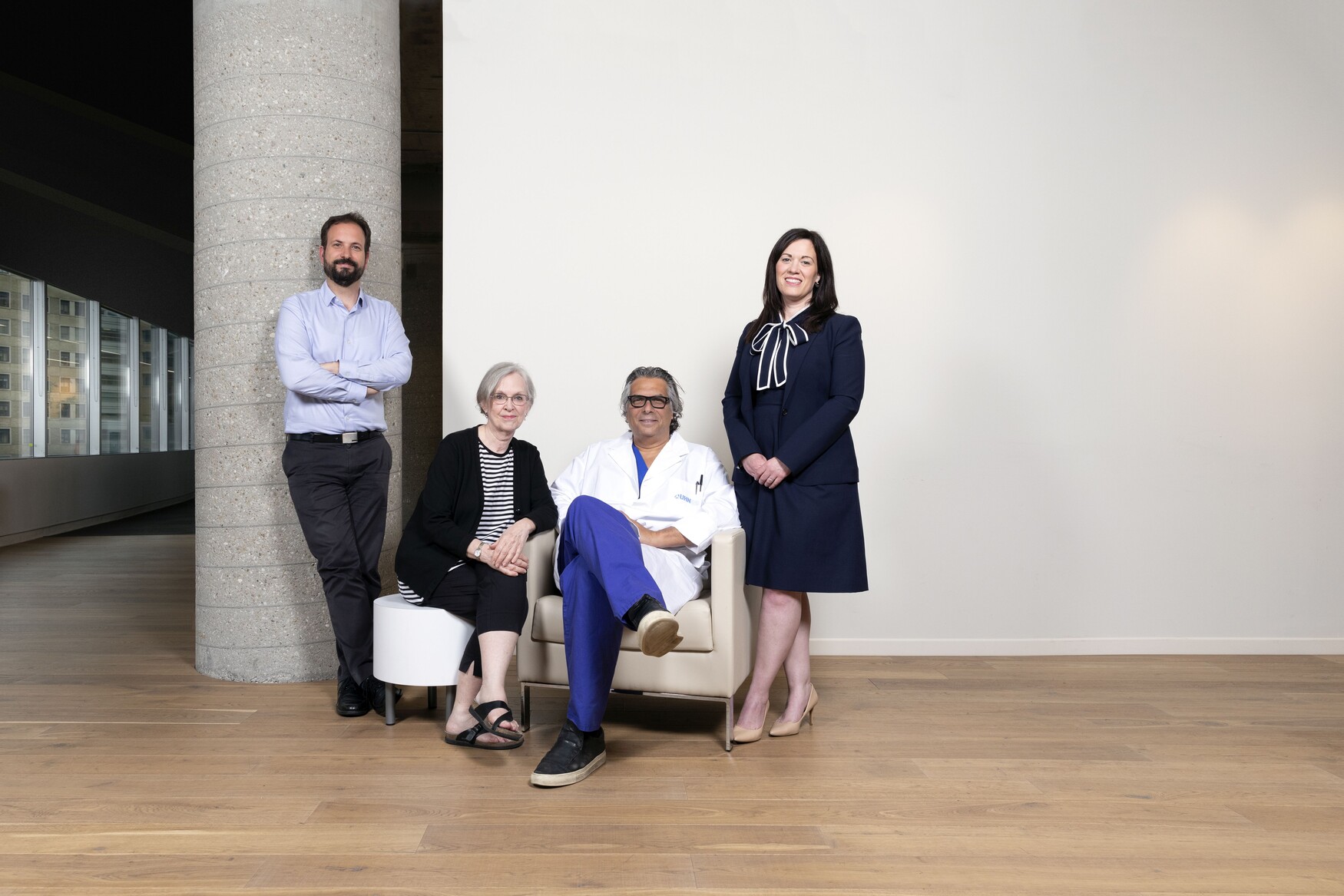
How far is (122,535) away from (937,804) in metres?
9.16

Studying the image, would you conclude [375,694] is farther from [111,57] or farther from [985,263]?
[111,57]

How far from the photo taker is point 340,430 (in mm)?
3494

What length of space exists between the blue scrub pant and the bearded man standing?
982mm

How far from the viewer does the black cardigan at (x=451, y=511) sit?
3129mm

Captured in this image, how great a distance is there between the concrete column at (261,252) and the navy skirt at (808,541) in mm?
1868

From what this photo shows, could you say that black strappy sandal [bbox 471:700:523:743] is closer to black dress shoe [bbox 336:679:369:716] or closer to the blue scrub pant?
the blue scrub pant

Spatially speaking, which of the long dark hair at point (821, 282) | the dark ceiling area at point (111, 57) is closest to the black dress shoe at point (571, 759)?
the long dark hair at point (821, 282)

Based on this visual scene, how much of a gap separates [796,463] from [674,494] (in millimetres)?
449

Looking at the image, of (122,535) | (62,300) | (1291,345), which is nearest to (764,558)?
(1291,345)

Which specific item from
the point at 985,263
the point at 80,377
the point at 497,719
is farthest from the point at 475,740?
the point at 80,377

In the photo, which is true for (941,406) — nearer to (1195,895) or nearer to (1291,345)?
(1291,345)

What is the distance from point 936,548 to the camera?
14.6 ft

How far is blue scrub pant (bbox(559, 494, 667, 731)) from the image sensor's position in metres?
2.81

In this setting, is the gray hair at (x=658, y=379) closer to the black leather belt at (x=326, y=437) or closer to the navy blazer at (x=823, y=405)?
the navy blazer at (x=823, y=405)
